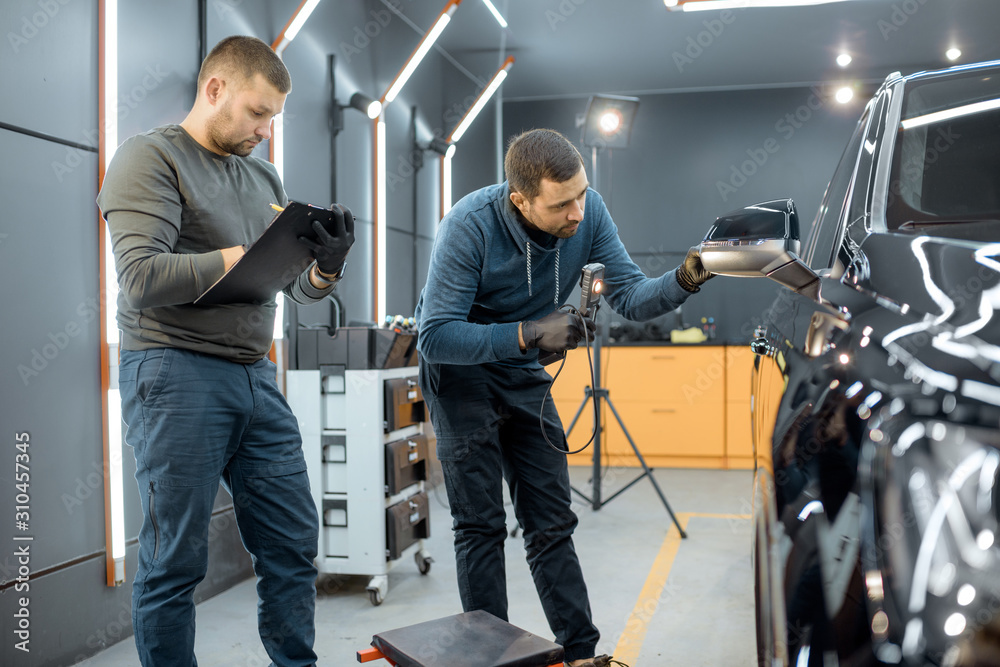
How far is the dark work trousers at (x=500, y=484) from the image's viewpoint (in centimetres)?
204

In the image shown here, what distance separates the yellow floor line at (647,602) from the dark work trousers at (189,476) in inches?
46.7

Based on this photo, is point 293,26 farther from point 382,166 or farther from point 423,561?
point 423,561

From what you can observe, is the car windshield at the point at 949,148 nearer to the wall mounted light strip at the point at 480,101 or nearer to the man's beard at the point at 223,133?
the man's beard at the point at 223,133

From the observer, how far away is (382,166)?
201 inches

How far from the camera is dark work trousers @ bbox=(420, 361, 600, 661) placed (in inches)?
80.1

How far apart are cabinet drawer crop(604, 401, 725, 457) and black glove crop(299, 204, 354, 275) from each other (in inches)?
191

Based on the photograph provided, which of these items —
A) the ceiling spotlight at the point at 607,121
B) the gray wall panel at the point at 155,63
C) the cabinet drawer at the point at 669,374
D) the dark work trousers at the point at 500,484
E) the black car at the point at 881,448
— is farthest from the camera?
the cabinet drawer at the point at 669,374

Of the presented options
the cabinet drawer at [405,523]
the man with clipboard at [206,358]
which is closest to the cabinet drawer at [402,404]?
the cabinet drawer at [405,523]

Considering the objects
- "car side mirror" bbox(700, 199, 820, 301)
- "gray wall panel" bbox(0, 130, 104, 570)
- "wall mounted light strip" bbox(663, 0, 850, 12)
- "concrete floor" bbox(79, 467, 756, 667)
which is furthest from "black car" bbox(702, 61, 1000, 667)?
"wall mounted light strip" bbox(663, 0, 850, 12)

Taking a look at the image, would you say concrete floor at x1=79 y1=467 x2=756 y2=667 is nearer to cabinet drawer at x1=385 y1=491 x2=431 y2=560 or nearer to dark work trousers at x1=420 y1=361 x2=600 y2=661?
cabinet drawer at x1=385 y1=491 x2=431 y2=560

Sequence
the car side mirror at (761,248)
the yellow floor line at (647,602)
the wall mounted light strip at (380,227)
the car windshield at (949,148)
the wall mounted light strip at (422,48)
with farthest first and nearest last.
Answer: the wall mounted light strip at (380,227)
the wall mounted light strip at (422,48)
the yellow floor line at (647,602)
the car windshield at (949,148)
the car side mirror at (761,248)

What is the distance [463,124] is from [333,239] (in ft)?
16.0

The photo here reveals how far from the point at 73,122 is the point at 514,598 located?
240 cm

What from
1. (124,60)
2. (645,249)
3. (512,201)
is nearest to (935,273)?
(512,201)
